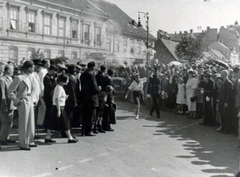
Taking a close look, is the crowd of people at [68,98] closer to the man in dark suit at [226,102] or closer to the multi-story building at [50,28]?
the man in dark suit at [226,102]

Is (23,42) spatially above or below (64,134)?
above

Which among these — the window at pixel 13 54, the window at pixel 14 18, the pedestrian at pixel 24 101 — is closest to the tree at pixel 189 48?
the window at pixel 13 54

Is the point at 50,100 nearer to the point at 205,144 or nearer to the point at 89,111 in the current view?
the point at 89,111

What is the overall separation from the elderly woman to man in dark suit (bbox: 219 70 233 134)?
2.26m

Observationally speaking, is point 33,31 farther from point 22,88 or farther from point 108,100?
point 22,88

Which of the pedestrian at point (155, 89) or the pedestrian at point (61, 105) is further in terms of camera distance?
the pedestrian at point (155, 89)

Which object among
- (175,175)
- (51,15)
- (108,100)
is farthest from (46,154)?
(51,15)

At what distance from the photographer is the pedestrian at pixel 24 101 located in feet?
18.0

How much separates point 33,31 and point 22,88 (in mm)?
5603

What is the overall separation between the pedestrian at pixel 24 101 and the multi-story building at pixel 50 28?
4321 millimetres

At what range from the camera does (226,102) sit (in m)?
7.93

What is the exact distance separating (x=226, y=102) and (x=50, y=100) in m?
5.10

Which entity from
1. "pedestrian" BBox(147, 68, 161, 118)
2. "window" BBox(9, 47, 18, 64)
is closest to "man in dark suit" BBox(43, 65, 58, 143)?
"window" BBox(9, 47, 18, 64)

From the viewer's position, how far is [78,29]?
1148 cm
